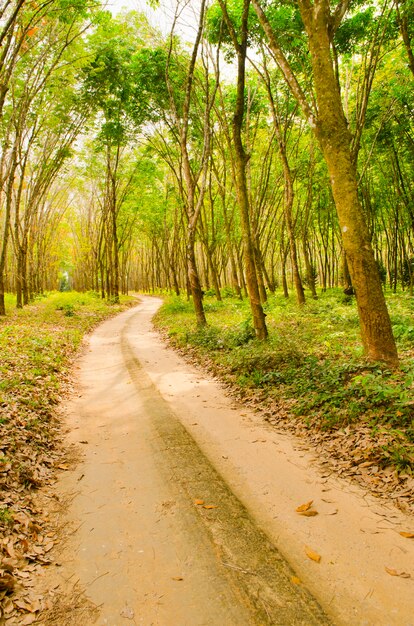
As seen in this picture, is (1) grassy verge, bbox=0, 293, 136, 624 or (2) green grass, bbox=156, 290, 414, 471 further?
(2) green grass, bbox=156, 290, 414, 471

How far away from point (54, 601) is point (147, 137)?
19.6 meters

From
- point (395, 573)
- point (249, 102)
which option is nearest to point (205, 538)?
point (395, 573)

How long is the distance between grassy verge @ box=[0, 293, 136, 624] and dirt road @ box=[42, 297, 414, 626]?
0.93 feet

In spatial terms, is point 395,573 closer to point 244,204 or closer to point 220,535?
point 220,535

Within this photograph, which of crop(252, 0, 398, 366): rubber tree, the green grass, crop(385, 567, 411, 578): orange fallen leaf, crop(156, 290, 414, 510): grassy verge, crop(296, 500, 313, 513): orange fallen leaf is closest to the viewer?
crop(385, 567, 411, 578): orange fallen leaf

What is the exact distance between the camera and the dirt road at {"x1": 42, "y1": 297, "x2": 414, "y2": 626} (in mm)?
2650

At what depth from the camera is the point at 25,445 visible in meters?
5.06

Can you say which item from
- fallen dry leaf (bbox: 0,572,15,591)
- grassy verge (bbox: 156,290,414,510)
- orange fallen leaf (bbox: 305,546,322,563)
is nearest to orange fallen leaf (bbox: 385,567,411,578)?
orange fallen leaf (bbox: 305,546,322,563)

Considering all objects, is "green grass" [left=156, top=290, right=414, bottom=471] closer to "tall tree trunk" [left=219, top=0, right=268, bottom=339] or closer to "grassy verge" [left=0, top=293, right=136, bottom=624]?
"tall tree trunk" [left=219, top=0, right=268, bottom=339]

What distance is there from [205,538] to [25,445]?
3044 mm

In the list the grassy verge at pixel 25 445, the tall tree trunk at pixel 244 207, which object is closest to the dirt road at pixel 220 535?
the grassy verge at pixel 25 445

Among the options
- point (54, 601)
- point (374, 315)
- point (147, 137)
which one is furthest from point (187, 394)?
point (147, 137)

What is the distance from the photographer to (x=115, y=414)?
6.72 m

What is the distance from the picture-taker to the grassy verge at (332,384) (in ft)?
14.7
